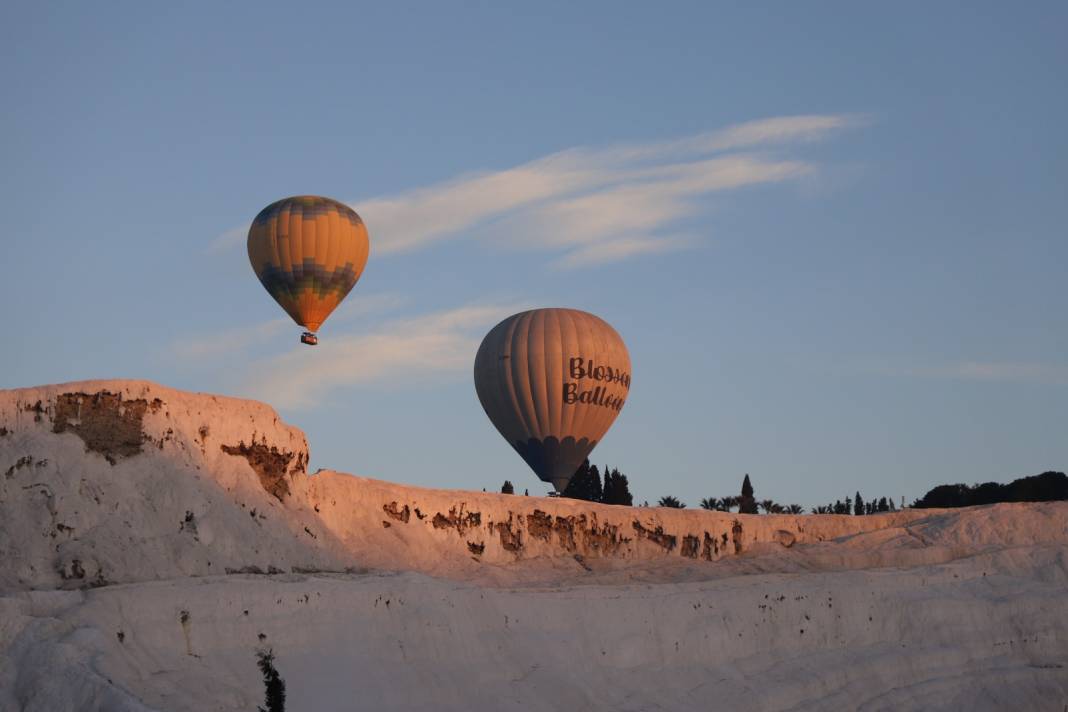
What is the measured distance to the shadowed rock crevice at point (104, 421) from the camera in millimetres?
56688

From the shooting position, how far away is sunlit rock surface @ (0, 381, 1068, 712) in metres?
48.8

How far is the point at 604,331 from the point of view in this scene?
90875 millimetres

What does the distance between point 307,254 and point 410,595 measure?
78.5ft

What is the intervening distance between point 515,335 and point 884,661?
98.2 feet

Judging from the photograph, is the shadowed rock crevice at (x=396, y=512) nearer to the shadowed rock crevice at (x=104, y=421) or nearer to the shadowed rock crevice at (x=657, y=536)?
the shadowed rock crevice at (x=657, y=536)

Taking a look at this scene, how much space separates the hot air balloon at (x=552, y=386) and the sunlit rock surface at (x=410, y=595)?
887 centimetres

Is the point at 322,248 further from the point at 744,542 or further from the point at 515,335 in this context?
the point at 744,542

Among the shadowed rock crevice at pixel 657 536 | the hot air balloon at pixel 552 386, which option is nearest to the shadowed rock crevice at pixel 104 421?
the shadowed rock crevice at pixel 657 536

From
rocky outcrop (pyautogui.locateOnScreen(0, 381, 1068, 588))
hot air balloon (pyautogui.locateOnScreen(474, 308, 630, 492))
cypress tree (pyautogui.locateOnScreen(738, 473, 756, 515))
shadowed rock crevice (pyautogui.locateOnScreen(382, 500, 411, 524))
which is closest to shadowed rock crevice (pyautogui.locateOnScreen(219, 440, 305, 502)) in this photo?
rocky outcrop (pyautogui.locateOnScreen(0, 381, 1068, 588))

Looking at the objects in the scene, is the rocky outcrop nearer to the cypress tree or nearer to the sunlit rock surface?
the sunlit rock surface

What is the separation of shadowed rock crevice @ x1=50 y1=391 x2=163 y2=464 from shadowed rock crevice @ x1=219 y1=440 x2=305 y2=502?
14.3 feet

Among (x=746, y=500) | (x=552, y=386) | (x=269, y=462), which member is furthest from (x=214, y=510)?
(x=746, y=500)

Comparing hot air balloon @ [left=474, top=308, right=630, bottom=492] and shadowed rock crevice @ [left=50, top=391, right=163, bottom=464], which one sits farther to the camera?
hot air balloon @ [left=474, top=308, right=630, bottom=492]

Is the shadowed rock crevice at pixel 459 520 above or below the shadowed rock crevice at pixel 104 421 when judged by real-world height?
below
